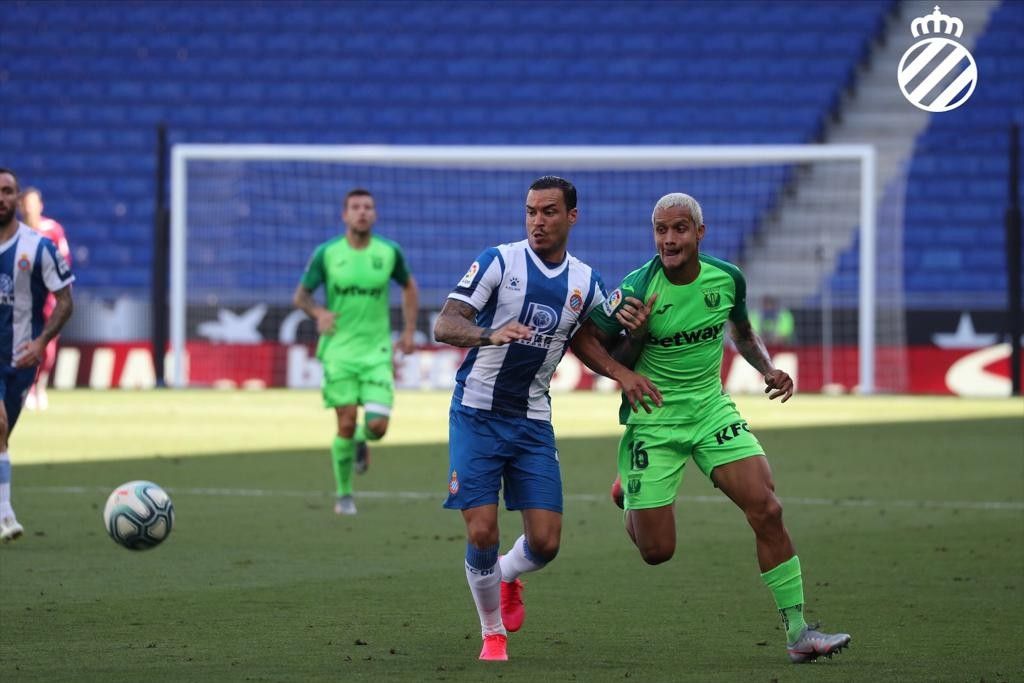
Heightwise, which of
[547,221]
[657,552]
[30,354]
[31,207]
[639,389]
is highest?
[31,207]

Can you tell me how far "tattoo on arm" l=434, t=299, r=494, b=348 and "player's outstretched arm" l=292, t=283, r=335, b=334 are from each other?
213 inches

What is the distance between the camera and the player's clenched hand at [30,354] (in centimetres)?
990

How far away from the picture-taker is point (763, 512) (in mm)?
6793

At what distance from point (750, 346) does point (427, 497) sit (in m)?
5.61

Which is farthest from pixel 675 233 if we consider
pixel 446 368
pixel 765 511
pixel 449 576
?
pixel 446 368

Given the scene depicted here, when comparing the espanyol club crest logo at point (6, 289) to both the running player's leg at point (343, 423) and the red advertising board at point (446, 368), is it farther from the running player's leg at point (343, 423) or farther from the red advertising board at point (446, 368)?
the red advertising board at point (446, 368)

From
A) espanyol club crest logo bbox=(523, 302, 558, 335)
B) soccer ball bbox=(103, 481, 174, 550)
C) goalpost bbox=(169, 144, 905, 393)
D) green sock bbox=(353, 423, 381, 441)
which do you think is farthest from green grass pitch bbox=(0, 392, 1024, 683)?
goalpost bbox=(169, 144, 905, 393)

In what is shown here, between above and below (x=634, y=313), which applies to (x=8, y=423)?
below

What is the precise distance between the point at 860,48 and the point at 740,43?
90.9 inches

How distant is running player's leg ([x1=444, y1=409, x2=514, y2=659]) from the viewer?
664 centimetres

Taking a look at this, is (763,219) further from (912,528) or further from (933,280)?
(912,528)

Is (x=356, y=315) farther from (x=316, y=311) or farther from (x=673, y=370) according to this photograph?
(x=673, y=370)

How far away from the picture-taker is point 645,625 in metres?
7.35

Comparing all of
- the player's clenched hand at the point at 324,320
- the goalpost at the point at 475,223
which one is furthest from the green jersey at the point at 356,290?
the goalpost at the point at 475,223
